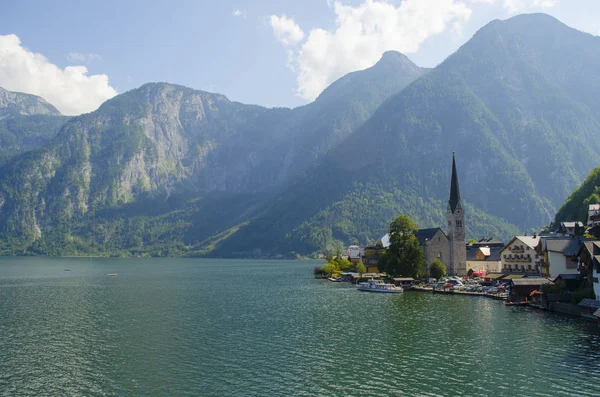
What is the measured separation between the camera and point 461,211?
156 metres

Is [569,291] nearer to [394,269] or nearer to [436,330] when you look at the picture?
[436,330]

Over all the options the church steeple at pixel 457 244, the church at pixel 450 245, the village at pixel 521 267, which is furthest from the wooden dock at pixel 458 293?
the church steeple at pixel 457 244

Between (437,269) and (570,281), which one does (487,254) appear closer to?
(437,269)

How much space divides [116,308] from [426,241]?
296ft

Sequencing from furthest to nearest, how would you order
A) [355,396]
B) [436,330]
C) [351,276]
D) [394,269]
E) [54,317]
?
1. [351,276]
2. [394,269]
3. [54,317]
4. [436,330]
5. [355,396]

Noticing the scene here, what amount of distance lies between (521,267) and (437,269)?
22.5 metres

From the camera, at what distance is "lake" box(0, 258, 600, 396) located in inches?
1695

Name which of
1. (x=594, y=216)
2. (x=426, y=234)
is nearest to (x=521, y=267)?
(x=594, y=216)

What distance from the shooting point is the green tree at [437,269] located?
14050 centimetres

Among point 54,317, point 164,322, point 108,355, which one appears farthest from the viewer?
point 54,317

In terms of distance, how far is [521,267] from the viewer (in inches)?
5394

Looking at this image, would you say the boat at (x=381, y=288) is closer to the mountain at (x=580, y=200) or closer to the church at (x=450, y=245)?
the church at (x=450, y=245)

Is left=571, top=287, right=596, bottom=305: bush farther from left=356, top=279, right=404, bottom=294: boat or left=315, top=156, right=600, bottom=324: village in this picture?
left=356, top=279, right=404, bottom=294: boat

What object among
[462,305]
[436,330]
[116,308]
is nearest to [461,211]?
[462,305]
